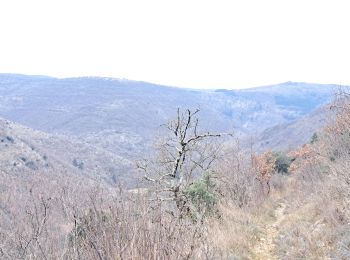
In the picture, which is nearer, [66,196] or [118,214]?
[118,214]

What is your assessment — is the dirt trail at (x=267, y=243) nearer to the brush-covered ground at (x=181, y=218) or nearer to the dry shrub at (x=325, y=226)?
the brush-covered ground at (x=181, y=218)

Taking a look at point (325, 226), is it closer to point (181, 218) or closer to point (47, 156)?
point (181, 218)

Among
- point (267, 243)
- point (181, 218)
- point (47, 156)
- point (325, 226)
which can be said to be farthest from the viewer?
point (47, 156)

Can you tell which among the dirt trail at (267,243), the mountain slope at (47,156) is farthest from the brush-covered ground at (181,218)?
the mountain slope at (47,156)

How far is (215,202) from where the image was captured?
11062mm

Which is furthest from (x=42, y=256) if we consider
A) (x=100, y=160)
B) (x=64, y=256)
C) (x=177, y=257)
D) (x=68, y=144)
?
(x=68, y=144)

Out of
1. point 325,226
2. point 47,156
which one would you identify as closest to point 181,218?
point 325,226

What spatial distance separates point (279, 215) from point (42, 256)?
10292 mm

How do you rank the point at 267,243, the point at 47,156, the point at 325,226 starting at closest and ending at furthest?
the point at 325,226 < the point at 267,243 < the point at 47,156

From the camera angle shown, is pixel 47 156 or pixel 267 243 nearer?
pixel 267 243

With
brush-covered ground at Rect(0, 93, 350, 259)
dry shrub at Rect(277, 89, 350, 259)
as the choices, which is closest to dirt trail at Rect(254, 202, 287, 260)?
brush-covered ground at Rect(0, 93, 350, 259)

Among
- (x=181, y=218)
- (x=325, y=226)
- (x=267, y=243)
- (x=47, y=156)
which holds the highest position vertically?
(x=181, y=218)

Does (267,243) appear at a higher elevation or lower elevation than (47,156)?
higher

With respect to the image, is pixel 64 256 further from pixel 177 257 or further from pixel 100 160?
pixel 100 160
